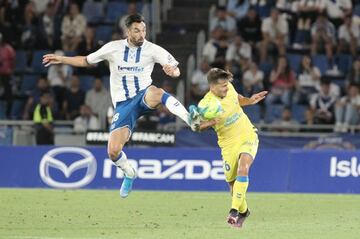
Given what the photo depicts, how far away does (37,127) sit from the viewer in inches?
953

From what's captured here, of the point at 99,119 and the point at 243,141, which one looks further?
the point at 99,119

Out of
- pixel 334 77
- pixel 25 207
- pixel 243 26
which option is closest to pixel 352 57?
pixel 334 77

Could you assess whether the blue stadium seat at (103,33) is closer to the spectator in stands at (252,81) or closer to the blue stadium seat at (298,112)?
the spectator in stands at (252,81)

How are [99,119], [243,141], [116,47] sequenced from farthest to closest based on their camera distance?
[99,119] → [116,47] → [243,141]

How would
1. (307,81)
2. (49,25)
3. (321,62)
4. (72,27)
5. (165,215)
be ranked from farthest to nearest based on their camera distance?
(49,25), (72,27), (321,62), (307,81), (165,215)

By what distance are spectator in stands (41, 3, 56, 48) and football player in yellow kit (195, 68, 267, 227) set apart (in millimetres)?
14068

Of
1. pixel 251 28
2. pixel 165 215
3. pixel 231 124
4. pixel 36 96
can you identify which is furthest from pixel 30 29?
pixel 231 124

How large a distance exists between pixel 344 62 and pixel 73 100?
6529 millimetres

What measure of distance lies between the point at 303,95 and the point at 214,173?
5.12 metres

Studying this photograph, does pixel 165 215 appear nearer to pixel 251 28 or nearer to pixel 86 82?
pixel 86 82

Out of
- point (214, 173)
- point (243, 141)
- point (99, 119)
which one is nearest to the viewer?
point (243, 141)

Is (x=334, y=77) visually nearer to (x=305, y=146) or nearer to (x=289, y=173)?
(x=305, y=146)

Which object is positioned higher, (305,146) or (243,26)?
(243,26)

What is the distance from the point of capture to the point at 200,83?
2569 centimetres
